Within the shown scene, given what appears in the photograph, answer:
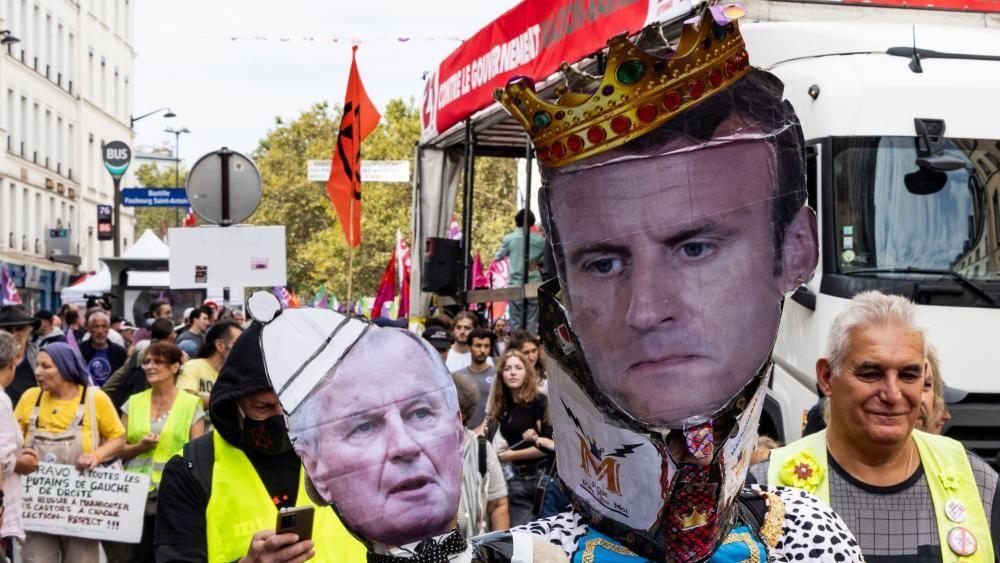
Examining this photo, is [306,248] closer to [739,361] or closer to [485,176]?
[485,176]

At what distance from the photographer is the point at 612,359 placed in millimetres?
2494

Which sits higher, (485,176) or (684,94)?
(485,176)

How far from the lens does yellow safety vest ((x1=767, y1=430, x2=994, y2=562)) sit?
392 cm

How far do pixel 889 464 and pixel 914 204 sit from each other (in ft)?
14.4

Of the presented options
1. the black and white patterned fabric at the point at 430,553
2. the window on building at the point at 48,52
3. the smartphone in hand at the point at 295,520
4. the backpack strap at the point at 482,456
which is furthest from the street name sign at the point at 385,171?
the window on building at the point at 48,52

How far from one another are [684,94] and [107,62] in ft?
213

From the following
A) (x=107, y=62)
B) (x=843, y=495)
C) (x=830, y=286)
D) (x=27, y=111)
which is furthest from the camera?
(x=107, y=62)

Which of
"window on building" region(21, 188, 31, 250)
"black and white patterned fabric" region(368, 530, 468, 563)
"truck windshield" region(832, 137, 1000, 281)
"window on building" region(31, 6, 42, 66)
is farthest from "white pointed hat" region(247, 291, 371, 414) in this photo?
"window on building" region(21, 188, 31, 250)

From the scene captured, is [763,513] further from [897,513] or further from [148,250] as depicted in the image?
[148,250]

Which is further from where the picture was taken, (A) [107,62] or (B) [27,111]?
(A) [107,62]

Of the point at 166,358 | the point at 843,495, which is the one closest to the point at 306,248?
the point at 166,358

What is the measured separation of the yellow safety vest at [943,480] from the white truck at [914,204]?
Result: 399 centimetres

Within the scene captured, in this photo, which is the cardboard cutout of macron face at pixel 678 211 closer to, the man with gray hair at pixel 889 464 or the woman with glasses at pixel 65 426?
the man with gray hair at pixel 889 464

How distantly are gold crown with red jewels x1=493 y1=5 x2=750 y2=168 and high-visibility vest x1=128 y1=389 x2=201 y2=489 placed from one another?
22.0 ft
